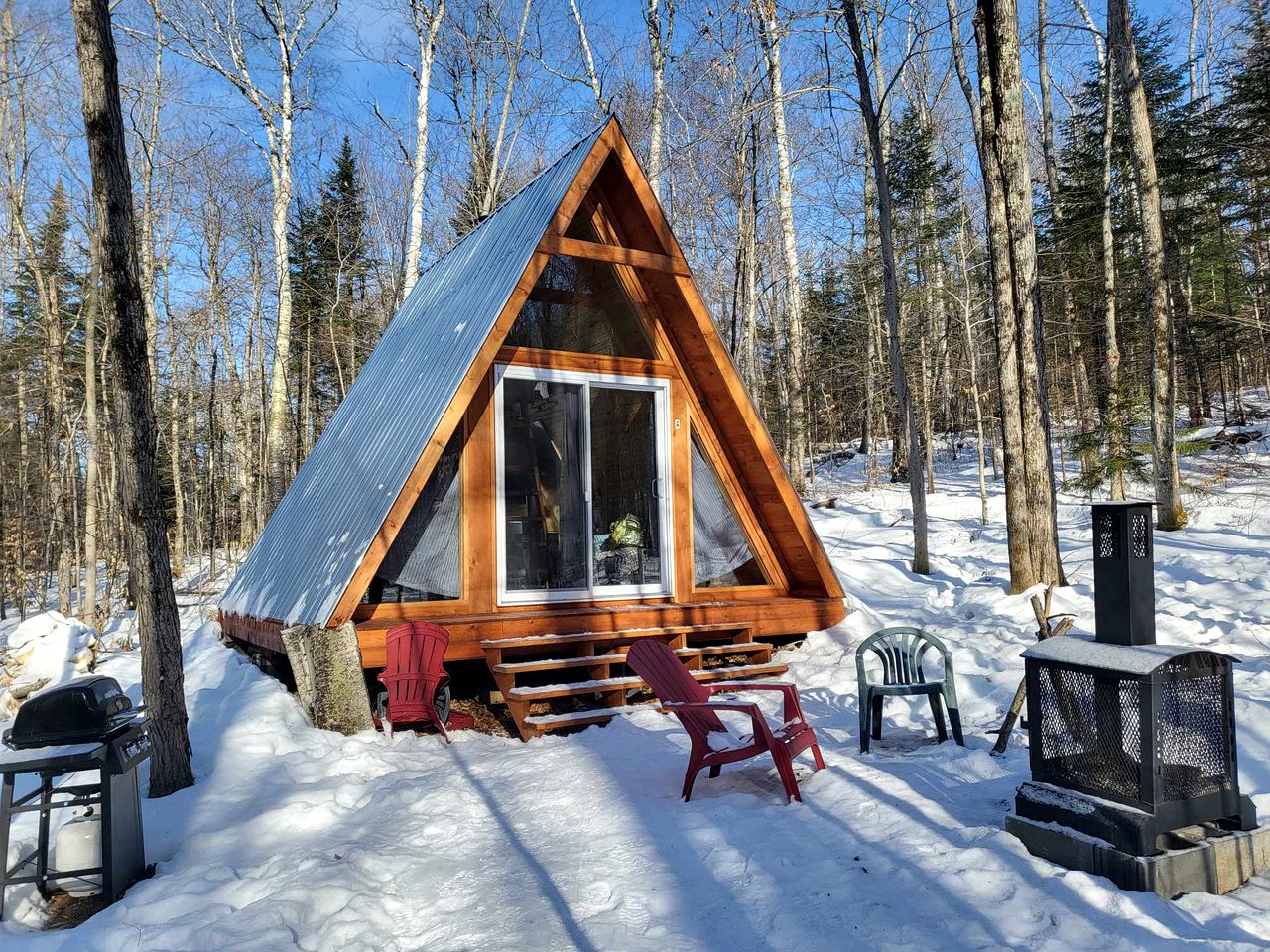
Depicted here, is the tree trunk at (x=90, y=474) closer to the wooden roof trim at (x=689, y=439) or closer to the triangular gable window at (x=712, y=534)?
the wooden roof trim at (x=689, y=439)

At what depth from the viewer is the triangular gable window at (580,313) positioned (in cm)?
693

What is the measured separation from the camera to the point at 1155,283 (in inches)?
440

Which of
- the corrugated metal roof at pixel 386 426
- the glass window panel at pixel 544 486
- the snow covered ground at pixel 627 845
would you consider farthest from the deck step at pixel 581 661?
the corrugated metal roof at pixel 386 426

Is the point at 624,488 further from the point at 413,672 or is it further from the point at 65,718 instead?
the point at 65,718

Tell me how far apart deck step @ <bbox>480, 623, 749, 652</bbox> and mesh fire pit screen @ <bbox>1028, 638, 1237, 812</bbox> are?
3.49 m

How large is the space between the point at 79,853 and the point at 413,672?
2430 mm

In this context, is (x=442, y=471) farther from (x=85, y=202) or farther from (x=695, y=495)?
(x=85, y=202)

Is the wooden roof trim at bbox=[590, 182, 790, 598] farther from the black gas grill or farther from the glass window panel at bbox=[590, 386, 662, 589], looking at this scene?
the black gas grill

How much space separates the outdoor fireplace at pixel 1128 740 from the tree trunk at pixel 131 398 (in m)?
4.04

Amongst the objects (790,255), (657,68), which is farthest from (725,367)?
(657,68)

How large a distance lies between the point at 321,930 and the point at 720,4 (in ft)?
44.5

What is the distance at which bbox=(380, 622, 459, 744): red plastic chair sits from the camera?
18.1 feet

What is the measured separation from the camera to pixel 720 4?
12914 millimetres

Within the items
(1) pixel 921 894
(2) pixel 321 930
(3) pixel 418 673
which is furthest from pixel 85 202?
(1) pixel 921 894
